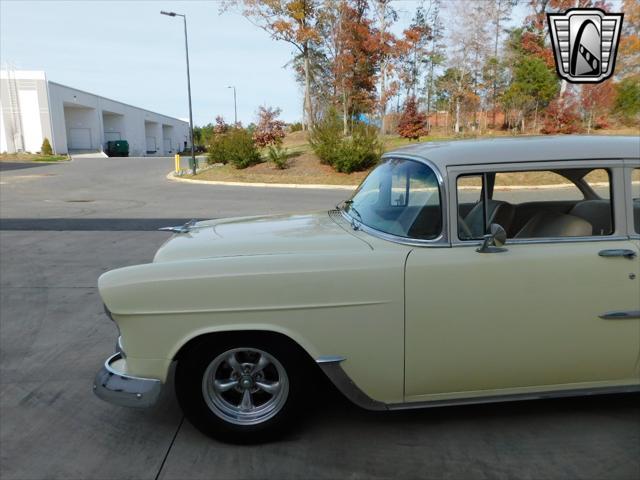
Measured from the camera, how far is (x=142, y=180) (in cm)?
2309

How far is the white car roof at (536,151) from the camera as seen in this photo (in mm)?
2707

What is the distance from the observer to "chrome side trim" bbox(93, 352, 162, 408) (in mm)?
2551

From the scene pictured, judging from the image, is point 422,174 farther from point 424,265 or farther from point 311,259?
point 311,259

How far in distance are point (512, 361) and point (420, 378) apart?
50cm

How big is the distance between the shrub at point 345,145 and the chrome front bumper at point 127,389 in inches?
744

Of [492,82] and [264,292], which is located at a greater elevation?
[492,82]

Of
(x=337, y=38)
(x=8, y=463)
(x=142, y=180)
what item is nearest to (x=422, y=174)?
(x=8, y=463)

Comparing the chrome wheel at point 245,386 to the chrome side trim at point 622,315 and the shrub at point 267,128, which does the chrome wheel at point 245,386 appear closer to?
the chrome side trim at point 622,315

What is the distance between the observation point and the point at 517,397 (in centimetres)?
271

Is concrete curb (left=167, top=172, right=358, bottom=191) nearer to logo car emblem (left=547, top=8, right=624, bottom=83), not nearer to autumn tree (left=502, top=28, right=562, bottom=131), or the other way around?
logo car emblem (left=547, top=8, right=624, bottom=83)

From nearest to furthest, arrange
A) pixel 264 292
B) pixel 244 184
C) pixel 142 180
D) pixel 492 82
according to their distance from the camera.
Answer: pixel 264 292 < pixel 244 184 < pixel 142 180 < pixel 492 82

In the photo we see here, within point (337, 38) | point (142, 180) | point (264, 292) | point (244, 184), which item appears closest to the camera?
point (264, 292)

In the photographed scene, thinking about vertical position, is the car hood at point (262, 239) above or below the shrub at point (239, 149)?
below

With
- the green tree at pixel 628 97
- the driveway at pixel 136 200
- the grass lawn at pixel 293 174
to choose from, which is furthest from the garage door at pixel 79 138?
the green tree at pixel 628 97
